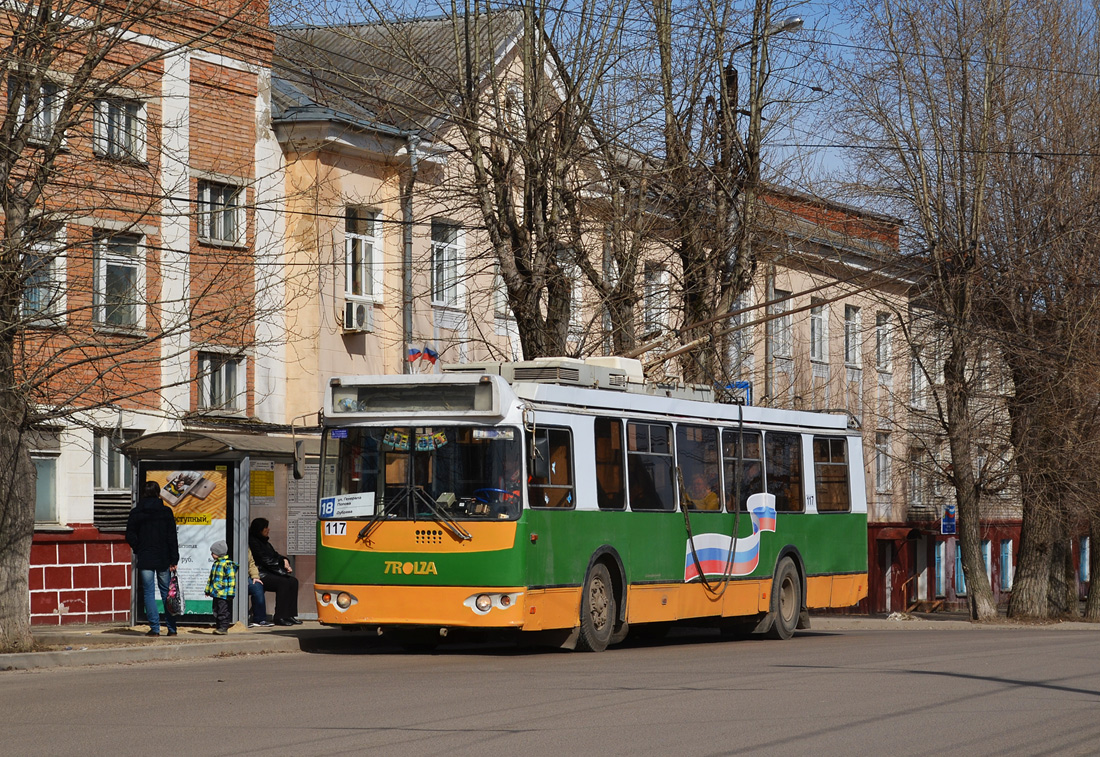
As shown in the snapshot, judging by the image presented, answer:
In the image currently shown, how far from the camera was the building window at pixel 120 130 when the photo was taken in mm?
17156

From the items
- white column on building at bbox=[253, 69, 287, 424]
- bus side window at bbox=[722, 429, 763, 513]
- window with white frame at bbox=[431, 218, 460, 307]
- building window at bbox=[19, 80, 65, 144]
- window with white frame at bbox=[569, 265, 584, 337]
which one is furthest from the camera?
window with white frame at bbox=[431, 218, 460, 307]

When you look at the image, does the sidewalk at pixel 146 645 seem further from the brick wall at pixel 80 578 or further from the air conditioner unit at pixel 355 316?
the air conditioner unit at pixel 355 316

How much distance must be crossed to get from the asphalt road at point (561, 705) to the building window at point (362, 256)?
43.1ft

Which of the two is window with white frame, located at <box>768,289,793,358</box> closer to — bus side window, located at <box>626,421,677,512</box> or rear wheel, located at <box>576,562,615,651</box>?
bus side window, located at <box>626,421,677,512</box>

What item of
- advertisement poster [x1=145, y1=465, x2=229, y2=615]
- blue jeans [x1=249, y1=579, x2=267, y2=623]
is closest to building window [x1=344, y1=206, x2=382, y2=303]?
blue jeans [x1=249, y1=579, x2=267, y2=623]

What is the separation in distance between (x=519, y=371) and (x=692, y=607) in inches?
148

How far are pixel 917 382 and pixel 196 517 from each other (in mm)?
30016

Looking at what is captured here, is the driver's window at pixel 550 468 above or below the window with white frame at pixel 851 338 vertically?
below

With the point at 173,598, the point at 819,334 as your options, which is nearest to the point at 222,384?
the point at 173,598

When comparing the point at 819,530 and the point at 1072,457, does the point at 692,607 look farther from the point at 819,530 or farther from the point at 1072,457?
the point at 1072,457

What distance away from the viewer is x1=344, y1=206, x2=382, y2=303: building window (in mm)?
29375

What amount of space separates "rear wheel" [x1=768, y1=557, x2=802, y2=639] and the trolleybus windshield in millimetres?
5900

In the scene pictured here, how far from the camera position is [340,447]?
1677 centimetres

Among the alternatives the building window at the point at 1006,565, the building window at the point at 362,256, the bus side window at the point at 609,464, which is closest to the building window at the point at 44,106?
the bus side window at the point at 609,464
